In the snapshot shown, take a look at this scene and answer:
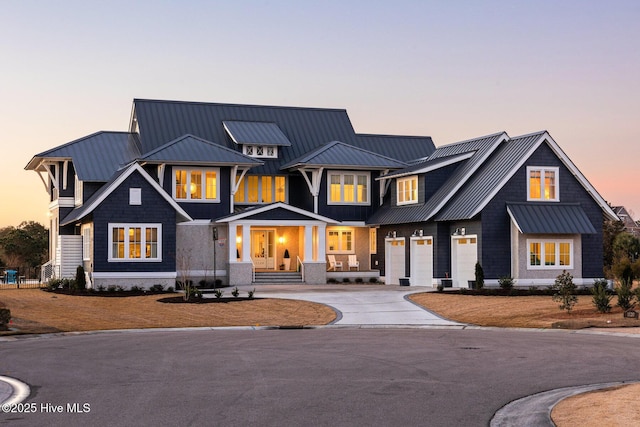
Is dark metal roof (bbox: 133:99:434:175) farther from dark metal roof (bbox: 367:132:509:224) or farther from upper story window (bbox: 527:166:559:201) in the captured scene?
upper story window (bbox: 527:166:559:201)

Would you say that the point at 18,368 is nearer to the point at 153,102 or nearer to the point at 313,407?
the point at 313,407

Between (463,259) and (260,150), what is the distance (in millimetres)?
14980

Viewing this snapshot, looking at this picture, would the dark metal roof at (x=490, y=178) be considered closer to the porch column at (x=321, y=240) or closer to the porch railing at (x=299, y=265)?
the porch column at (x=321, y=240)

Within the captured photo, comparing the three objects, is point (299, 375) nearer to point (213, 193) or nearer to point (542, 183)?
point (542, 183)

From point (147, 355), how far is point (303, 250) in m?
28.3

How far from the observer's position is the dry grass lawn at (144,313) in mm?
27500

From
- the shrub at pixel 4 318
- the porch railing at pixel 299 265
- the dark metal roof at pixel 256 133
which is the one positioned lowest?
the shrub at pixel 4 318

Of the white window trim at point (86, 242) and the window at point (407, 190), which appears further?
the window at point (407, 190)

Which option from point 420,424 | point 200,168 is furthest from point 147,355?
point 200,168

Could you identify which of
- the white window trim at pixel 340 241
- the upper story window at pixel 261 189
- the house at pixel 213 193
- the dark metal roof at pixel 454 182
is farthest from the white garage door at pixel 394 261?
the upper story window at pixel 261 189

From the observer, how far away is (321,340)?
73.4 ft

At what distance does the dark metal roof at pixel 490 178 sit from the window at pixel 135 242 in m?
13.6

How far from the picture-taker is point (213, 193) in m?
46.3

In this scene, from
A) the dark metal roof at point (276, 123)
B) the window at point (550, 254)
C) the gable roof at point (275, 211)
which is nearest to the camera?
the window at point (550, 254)
